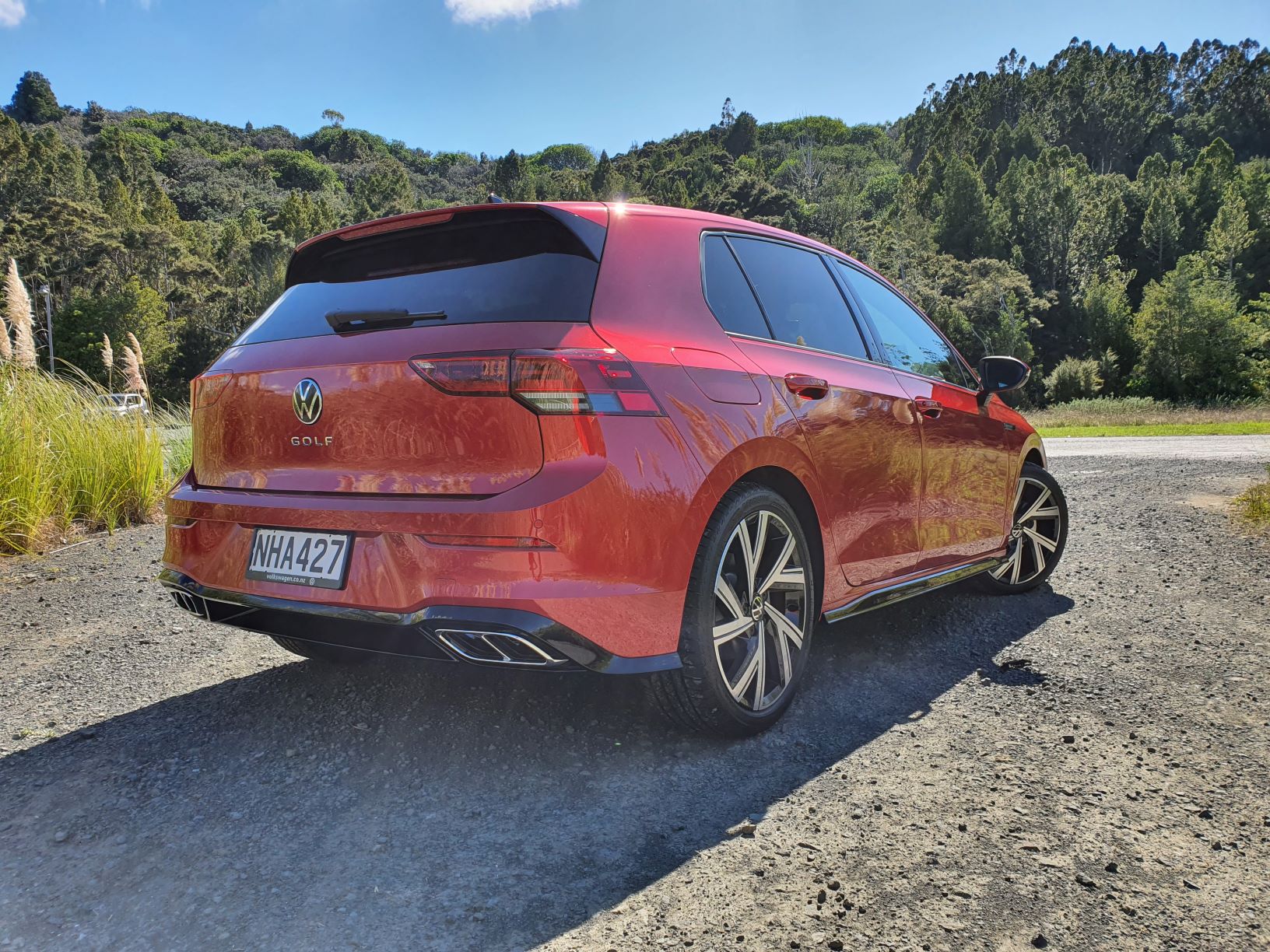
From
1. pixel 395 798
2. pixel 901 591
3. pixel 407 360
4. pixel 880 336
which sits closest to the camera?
pixel 407 360

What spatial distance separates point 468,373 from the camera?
229 centimetres

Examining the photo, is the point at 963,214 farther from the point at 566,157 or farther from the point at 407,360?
the point at 566,157

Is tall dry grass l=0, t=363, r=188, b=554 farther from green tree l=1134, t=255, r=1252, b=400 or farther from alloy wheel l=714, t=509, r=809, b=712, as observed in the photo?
green tree l=1134, t=255, r=1252, b=400

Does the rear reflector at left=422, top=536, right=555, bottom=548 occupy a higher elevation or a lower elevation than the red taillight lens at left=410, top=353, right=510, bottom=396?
lower

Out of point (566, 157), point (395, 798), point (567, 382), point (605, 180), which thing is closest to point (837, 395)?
point (567, 382)

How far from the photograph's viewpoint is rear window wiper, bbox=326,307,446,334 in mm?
2492

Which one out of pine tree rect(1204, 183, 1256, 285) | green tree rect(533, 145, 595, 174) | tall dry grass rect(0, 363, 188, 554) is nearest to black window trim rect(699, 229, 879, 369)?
tall dry grass rect(0, 363, 188, 554)

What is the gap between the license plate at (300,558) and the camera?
7.84 ft

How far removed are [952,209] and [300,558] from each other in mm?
97505

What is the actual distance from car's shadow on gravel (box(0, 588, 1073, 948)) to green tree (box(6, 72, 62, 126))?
613ft

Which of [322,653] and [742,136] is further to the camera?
[742,136]

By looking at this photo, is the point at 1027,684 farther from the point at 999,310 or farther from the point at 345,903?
the point at 999,310

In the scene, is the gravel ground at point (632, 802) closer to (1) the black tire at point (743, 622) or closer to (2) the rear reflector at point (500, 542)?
(1) the black tire at point (743, 622)

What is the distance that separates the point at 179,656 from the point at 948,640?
11.8ft
